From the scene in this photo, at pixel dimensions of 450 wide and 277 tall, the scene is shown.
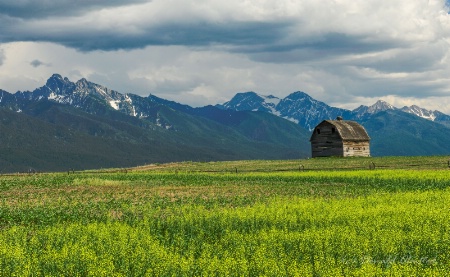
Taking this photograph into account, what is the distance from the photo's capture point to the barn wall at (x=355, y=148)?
105200mm

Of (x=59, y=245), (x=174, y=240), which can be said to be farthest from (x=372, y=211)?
(x=59, y=245)

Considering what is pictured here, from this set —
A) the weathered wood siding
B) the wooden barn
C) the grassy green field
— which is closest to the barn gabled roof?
the wooden barn

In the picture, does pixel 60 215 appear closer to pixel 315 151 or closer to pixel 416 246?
pixel 416 246

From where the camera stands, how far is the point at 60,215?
1298 inches

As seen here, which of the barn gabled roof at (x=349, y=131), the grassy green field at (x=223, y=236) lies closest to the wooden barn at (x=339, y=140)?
the barn gabled roof at (x=349, y=131)

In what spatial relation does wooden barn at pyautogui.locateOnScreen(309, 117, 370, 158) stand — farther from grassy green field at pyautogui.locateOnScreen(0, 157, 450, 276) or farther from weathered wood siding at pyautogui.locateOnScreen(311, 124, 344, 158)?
grassy green field at pyautogui.locateOnScreen(0, 157, 450, 276)

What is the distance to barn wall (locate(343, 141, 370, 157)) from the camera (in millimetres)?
105200

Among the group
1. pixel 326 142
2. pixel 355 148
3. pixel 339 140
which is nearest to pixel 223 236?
pixel 339 140

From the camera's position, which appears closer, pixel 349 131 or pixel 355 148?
pixel 355 148

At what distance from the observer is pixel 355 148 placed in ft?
352

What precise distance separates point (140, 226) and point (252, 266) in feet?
36.5

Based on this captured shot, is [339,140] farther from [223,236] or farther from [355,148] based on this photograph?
[223,236]

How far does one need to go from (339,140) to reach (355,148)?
4.53 metres

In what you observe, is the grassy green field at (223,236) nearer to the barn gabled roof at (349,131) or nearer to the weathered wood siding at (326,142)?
the weathered wood siding at (326,142)
